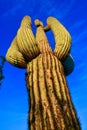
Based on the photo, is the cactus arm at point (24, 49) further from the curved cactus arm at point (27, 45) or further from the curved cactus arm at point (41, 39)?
the curved cactus arm at point (41, 39)

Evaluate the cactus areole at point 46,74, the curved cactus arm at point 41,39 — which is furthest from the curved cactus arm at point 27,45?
the curved cactus arm at point 41,39

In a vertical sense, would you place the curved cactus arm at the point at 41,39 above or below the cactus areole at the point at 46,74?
above

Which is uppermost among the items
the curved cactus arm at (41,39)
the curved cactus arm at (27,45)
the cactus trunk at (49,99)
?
the curved cactus arm at (41,39)

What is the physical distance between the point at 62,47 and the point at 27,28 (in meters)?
1.12

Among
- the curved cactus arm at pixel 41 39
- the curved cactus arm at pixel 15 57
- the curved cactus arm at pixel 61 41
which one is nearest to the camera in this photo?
the curved cactus arm at pixel 61 41

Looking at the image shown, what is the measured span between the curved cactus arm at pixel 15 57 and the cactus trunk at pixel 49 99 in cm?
68

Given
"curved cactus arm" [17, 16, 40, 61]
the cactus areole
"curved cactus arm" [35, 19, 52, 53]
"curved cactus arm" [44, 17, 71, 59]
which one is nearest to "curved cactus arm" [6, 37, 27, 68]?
the cactus areole

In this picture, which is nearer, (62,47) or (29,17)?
(62,47)

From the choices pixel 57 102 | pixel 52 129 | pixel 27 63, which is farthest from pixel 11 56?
pixel 52 129

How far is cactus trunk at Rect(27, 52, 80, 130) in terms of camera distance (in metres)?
5.95

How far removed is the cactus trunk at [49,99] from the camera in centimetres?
595

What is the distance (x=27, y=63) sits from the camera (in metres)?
7.75

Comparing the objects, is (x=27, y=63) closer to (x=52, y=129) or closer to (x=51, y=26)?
(x=51, y=26)

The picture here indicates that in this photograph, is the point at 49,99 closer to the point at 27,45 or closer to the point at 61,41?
the point at 27,45
